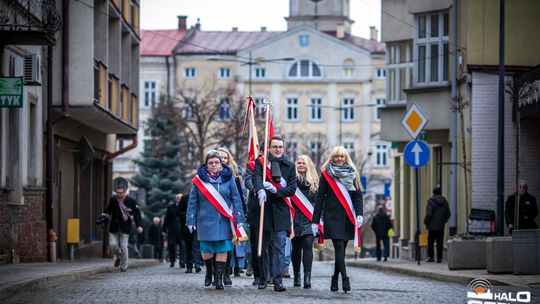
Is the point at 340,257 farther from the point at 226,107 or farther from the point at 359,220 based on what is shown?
the point at 226,107

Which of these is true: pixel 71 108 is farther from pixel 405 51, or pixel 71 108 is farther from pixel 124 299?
pixel 124 299

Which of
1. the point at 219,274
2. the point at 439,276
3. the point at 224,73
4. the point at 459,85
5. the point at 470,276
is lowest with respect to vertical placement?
the point at 439,276

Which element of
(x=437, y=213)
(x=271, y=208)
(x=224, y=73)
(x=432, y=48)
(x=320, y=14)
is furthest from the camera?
(x=320, y=14)

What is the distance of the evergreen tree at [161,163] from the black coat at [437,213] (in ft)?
125

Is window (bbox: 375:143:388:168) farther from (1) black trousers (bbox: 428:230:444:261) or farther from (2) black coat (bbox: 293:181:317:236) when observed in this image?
(2) black coat (bbox: 293:181:317:236)

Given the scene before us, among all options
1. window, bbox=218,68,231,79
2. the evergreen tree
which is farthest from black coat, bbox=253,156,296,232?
window, bbox=218,68,231,79

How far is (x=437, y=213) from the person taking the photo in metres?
31.6

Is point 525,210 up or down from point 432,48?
down

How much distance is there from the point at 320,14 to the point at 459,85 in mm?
92708

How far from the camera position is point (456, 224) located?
34.5 metres

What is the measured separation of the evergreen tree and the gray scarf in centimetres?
5095

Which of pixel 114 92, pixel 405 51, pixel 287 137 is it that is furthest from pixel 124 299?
pixel 287 137

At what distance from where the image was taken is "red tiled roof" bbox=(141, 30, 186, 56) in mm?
110625

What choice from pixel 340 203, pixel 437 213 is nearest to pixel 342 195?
pixel 340 203
